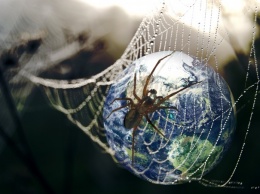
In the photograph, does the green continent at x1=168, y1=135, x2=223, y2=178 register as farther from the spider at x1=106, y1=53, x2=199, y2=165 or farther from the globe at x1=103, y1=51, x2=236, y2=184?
the spider at x1=106, y1=53, x2=199, y2=165

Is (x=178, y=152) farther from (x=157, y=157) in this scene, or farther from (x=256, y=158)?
(x=256, y=158)

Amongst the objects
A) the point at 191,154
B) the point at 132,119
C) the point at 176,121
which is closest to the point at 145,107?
the point at 132,119

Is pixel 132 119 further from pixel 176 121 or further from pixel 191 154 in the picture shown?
pixel 191 154

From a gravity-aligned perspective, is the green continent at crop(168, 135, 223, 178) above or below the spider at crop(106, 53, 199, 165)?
below

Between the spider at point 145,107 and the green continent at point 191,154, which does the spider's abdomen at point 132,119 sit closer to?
the spider at point 145,107

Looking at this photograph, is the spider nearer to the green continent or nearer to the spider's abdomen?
the spider's abdomen

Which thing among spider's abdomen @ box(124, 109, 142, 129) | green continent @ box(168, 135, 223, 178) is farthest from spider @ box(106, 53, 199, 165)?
green continent @ box(168, 135, 223, 178)

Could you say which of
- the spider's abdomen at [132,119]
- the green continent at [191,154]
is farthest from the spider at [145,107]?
the green continent at [191,154]

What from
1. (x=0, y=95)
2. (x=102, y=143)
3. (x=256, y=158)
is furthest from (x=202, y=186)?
(x=0, y=95)
